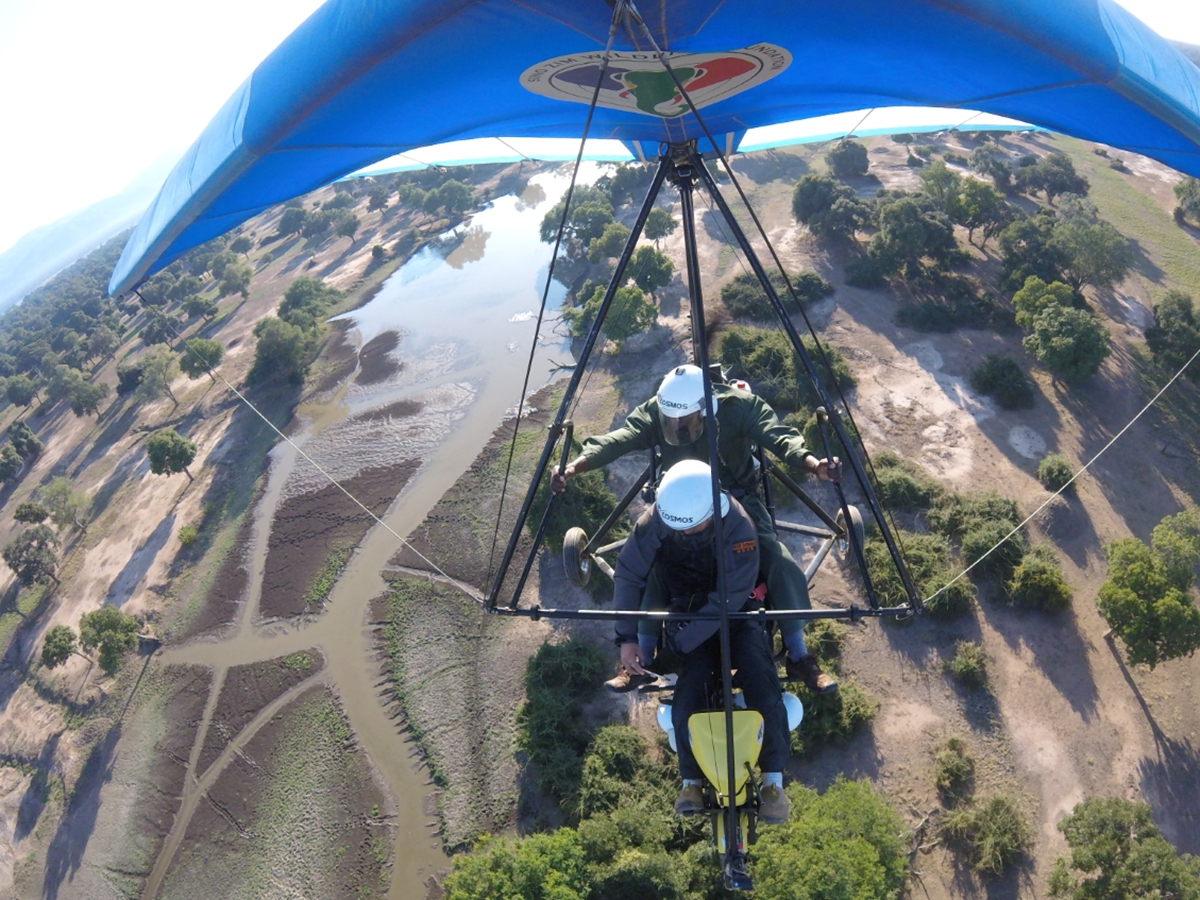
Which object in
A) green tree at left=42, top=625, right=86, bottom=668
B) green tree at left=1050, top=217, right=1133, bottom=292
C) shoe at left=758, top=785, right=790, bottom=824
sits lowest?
green tree at left=42, top=625, right=86, bottom=668

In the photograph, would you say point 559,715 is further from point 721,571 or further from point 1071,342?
point 1071,342

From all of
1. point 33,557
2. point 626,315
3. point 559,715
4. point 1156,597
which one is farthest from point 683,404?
point 33,557

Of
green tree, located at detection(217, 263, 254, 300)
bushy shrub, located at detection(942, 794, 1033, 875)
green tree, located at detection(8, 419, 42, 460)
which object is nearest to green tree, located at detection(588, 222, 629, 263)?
bushy shrub, located at detection(942, 794, 1033, 875)

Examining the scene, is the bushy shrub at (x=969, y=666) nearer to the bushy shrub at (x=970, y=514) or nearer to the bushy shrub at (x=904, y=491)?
the bushy shrub at (x=970, y=514)

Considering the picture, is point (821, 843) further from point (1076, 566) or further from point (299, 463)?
point (299, 463)

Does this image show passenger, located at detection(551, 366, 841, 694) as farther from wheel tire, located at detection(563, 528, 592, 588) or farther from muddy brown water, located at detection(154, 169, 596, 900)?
muddy brown water, located at detection(154, 169, 596, 900)

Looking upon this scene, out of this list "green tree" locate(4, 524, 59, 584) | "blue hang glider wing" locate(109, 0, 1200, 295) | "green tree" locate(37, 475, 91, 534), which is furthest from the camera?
Answer: "green tree" locate(37, 475, 91, 534)

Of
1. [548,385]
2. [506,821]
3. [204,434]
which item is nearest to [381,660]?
[506,821]
